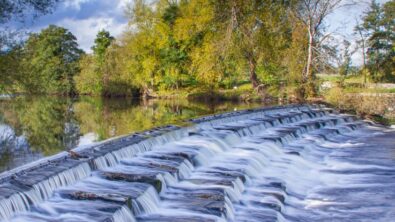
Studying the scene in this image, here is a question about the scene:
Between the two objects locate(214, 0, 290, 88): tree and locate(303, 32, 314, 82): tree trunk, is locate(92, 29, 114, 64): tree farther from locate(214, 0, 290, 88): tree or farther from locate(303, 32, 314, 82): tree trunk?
locate(303, 32, 314, 82): tree trunk

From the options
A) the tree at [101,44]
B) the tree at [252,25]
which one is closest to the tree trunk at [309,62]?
the tree at [252,25]

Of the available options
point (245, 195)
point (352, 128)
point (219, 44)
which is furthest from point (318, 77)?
point (245, 195)

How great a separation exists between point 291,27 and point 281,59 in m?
2.77

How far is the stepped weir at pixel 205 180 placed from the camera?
6.90 metres

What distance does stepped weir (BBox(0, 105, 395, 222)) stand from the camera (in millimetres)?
6902

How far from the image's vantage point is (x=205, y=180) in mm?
9016

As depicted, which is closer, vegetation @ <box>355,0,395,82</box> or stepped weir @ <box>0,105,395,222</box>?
stepped weir @ <box>0,105,395,222</box>

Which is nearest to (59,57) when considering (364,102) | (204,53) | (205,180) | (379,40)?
(204,53)

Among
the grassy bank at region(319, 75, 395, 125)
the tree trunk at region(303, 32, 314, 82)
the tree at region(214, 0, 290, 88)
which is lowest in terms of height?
the grassy bank at region(319, 75, 395, 125)

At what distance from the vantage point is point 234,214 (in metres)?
7.49

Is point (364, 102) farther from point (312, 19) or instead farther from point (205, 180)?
point (205, 180)

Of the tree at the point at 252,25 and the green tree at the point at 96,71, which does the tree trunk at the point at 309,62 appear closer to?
the tree at the point at 252,25

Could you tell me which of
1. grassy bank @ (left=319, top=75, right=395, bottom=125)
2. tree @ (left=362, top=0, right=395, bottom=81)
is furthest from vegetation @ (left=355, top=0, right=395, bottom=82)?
grassy bank @ (left=319, top=75, right=395, bottom=125)

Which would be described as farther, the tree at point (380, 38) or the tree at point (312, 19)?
the tree at point (380, 38)
